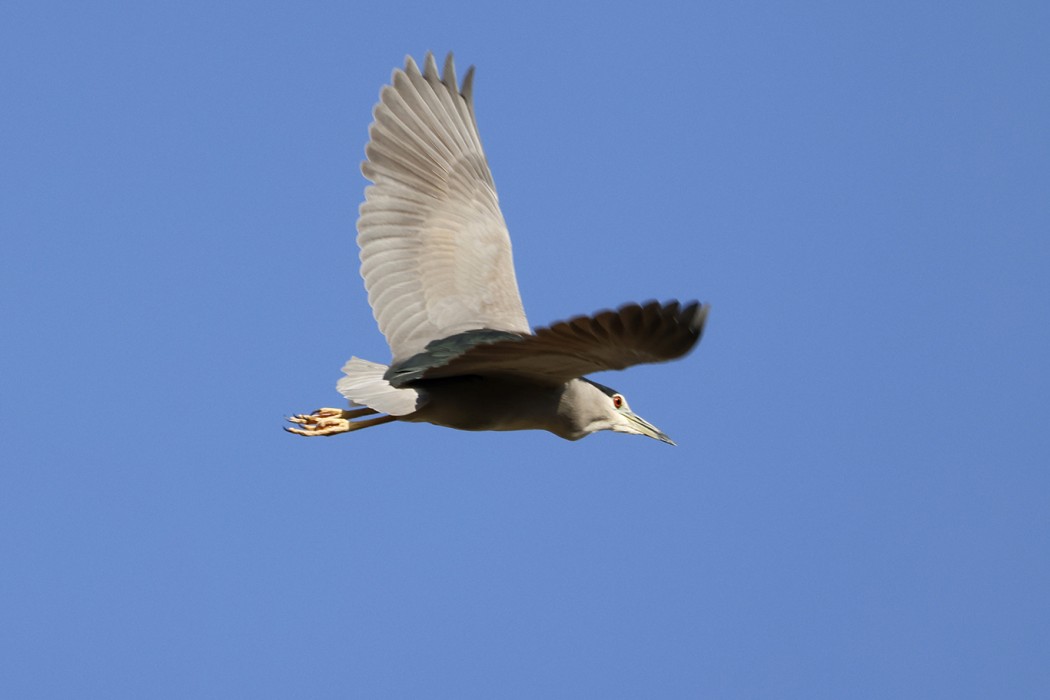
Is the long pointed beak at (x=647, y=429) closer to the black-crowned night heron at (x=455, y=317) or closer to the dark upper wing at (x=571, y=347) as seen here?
the black-crowned night heron at (x=455, y=317)

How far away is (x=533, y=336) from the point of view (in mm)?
6281

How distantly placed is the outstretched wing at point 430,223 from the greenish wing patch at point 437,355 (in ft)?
2.30

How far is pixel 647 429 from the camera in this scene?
28.5 ft

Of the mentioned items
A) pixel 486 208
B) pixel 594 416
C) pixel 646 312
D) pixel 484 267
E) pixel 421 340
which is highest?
pixel 486 208

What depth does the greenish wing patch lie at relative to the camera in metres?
7.07

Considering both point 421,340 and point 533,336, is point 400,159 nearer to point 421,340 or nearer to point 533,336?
point 421,340

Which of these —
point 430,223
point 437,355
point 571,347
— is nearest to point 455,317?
point 430,223

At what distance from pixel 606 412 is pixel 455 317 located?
1.07 m

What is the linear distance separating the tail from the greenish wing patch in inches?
9.2

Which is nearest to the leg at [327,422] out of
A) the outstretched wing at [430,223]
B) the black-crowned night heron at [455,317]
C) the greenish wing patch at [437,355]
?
the black-crowned night heron at [455,317]

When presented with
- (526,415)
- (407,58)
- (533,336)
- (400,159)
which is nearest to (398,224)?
(400,159)

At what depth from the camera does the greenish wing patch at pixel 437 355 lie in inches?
279

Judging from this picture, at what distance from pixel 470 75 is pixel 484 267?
4.92ft

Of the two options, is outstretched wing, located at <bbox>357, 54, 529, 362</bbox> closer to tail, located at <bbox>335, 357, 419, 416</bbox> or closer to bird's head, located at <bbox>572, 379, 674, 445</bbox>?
tail, located at <bbox>335, 357, 419, 416</bbox>
